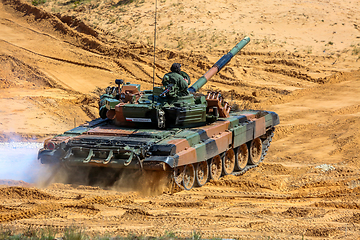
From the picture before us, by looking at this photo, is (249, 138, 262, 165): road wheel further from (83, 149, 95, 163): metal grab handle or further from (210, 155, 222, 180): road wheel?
(83, 149, 95, 163): metal grab handle

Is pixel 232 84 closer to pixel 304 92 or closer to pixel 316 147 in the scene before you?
pixel 304 92

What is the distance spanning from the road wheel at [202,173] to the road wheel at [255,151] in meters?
2.91

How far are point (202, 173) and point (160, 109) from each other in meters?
1.86

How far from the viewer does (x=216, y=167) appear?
43.7 feet

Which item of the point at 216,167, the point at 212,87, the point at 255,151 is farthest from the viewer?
the point at 212,87

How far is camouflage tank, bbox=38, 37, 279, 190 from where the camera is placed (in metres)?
11.0

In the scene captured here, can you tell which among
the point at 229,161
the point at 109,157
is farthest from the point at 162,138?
the point at 229,161

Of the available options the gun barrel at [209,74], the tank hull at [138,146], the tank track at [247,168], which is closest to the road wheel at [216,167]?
the tank hull at [138,146]

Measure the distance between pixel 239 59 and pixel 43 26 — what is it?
12.8 meters

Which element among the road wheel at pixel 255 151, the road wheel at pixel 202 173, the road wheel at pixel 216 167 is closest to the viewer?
the road wheel at pixel 202 173

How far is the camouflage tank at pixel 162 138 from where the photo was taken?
1096cm

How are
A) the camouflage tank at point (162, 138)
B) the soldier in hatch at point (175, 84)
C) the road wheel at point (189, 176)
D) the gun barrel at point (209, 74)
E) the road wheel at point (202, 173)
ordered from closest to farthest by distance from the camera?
the camouflage tank at point (162, 138), the road wheel at point (189, 176), the road wheel at point (202, 173), the soldier in hatch at point (175, 84), the gun barrel at point (209, 74)

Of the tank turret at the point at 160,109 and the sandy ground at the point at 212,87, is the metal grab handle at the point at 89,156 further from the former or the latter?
the tank turret at the point at 160,109

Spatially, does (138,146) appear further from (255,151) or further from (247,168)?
(255,151)
